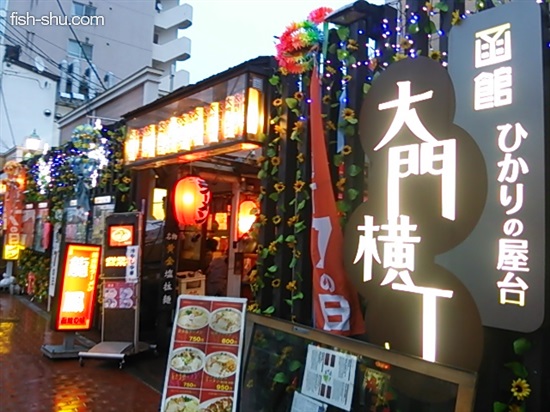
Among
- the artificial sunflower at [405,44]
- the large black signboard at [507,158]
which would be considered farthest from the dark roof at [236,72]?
the large black signboard at [507,158]

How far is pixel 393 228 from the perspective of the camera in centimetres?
393

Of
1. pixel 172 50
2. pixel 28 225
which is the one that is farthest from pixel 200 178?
pixel 172 50

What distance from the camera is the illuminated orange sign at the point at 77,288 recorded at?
26.0 ft

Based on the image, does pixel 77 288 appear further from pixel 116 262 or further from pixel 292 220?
pixel 292 220

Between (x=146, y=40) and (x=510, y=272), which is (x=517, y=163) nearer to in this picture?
(x=510, y=272)

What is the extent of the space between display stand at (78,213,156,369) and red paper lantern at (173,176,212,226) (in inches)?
26.1

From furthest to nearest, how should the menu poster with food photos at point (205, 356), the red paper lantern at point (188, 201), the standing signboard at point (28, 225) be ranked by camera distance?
the standing signboard at point (28, 225)
the red paper lantern at point (188, 201)
the menu poster with food photos at point (205, 356)

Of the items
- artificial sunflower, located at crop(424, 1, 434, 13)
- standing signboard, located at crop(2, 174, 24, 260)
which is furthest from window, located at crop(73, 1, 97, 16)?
artificial sunflower, located at crop(424, 1, 434, 13)

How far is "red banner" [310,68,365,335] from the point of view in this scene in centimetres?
455

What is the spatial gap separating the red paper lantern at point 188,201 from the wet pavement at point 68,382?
2.41 m

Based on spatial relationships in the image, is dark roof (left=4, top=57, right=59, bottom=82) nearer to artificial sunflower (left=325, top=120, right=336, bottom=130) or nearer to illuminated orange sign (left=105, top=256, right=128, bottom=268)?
illuminated orange sign (left=105, top=256, right=128, bottom=268)

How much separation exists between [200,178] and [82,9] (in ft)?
79.7

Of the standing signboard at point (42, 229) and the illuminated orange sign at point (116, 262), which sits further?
the standing signboard at point (42, 229)

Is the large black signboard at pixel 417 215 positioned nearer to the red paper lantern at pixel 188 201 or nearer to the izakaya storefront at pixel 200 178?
Result: the izakaya storefront at pixel 200 178
